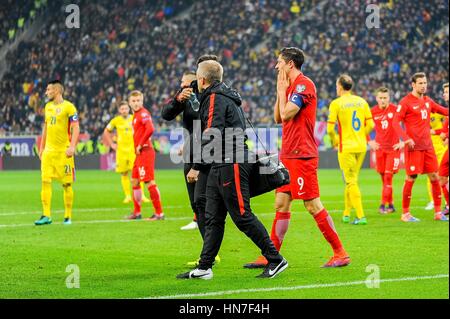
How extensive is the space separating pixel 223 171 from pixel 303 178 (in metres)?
1.05

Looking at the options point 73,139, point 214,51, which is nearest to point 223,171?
point 73,139

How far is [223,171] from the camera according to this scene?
8.30 m

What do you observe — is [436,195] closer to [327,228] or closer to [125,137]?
[327,228]

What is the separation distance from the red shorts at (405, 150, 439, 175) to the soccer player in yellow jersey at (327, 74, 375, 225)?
0.87 m

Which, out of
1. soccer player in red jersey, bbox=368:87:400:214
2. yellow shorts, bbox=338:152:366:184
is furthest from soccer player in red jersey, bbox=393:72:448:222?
soccer player in red jersey, bbox=368:87:400:214

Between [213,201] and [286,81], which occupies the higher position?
[286,81]

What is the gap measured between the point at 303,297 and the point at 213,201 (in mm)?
1586

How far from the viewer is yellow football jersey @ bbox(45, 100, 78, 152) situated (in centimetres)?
1436

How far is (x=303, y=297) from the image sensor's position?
283 inches

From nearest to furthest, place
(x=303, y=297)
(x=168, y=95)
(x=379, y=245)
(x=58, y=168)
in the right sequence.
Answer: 1. (x=303, y=297)
2. (x=379, y=245)
3. (x=58, y=168)
4. (x=168, y=95)

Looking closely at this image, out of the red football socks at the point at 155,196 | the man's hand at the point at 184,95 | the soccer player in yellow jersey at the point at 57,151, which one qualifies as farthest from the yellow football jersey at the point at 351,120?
the man's hand at the point at 184,95
